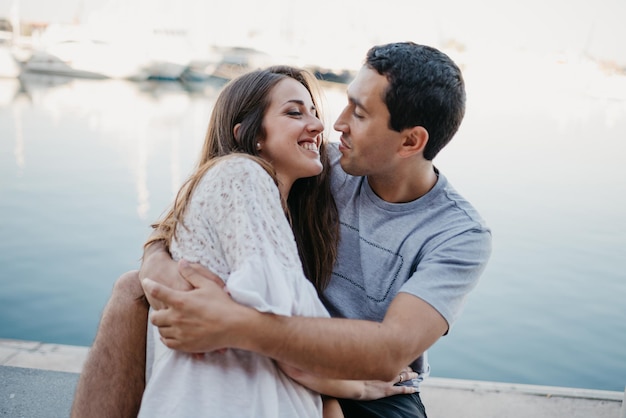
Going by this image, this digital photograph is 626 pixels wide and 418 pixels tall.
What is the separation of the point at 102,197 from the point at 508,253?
449 cm

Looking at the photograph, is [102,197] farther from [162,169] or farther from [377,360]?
[377,360]

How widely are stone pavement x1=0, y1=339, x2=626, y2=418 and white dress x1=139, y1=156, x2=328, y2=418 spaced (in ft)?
3.49

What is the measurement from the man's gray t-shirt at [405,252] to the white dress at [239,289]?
0.35 m

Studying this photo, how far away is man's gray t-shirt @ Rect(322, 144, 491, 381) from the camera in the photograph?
1.67 meters

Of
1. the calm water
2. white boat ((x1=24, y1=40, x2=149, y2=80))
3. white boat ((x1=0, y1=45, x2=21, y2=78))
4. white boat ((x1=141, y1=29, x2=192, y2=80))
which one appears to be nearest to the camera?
the calm water

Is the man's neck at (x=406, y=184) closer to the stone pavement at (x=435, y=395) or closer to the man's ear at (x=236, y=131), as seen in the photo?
the man's ear at (x=236, y=131)

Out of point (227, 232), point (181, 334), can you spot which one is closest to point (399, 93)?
point (227, 232)

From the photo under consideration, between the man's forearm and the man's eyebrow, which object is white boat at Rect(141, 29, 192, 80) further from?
the man's forearm

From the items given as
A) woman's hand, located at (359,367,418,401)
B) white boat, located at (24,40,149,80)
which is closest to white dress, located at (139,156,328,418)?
woman's hand, located at (359,367,418,401)

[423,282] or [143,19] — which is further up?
[423,282]

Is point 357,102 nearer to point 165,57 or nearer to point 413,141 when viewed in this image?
point 413,141

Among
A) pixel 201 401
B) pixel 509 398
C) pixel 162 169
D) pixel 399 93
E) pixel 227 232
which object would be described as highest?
pixel 399 93

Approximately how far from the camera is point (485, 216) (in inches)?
295

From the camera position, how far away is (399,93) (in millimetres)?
1920
